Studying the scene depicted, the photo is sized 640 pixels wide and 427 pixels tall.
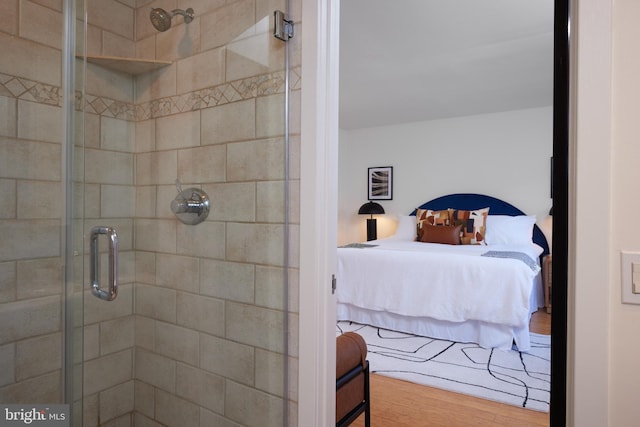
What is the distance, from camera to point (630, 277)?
3.09 feet

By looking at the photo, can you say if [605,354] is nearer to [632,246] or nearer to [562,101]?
[632,246]

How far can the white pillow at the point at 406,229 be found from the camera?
564 centimetres

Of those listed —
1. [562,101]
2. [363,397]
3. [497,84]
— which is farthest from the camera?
[497,84]

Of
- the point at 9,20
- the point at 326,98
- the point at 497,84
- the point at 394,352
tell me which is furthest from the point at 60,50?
the point at 497,84

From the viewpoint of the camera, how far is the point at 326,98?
4.43 feet

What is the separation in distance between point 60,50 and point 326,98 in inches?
33.3

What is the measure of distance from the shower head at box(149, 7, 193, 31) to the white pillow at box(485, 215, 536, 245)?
453 cm

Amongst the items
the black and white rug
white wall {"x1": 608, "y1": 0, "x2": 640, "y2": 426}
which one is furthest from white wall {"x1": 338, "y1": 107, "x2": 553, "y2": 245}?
white wall {"x1": 608, "y1": 0, "x2": 640, "y2": 426}

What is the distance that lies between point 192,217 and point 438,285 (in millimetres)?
2649

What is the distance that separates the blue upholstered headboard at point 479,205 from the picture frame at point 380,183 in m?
0.60

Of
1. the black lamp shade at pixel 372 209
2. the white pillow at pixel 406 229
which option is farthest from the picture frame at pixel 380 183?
the white pillow at pixel 406 229

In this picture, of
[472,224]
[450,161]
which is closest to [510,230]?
[472,224]

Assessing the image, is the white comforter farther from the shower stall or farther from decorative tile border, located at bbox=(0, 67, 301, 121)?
decorative tile border, located at bbox=(0, 67, 301, 121)

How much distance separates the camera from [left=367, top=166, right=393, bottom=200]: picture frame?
6301mm
